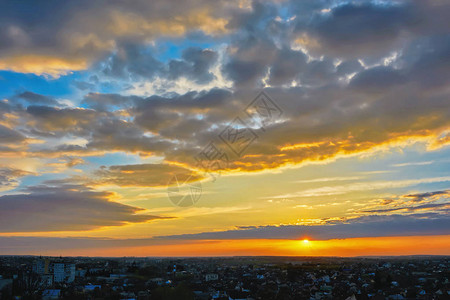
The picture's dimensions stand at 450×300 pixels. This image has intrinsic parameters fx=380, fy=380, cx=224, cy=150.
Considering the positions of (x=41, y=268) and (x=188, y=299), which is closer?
(x=188, y=299)

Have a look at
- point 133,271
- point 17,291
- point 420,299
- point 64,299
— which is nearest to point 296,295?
point 420,299

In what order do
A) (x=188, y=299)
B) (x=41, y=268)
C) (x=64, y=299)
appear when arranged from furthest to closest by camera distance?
(x=41, y=268) < (x=64, y=299) < (x=188, y=299)

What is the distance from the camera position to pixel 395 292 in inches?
1898

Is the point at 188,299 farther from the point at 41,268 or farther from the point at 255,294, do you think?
the point at 41,268

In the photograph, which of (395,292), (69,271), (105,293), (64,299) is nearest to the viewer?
(64,299)

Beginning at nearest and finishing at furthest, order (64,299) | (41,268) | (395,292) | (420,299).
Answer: (64,299)
(420,299)
(395,292)
(41,268)

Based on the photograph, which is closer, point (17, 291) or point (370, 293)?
point (17, 291)

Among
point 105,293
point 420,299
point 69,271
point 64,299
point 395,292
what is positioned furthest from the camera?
point 69,271

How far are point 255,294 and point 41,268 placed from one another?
5504 centimetres

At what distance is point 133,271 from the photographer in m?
81.9

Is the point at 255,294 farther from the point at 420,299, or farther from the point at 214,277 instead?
the point at 214,277

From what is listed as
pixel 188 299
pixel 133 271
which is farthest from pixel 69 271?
pixel 188 299

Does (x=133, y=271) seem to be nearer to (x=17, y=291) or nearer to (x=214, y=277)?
(x=214, y=277)

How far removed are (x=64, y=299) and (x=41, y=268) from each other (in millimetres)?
50436
